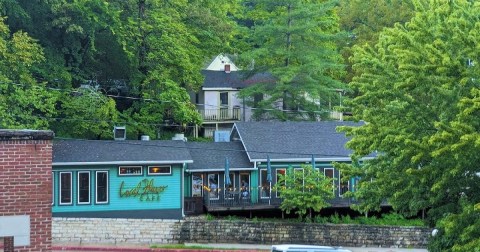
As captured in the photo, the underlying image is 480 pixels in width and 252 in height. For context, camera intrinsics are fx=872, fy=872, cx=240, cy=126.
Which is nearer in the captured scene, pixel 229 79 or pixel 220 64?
pixel 229 79

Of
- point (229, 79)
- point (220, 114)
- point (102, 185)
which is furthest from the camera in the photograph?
point (229, 79)

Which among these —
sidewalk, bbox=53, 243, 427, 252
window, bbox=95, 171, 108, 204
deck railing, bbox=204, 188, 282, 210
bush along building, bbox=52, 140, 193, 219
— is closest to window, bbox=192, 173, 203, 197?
deck railing, bbox=204, 188, 282, 210

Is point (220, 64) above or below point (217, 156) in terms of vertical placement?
above

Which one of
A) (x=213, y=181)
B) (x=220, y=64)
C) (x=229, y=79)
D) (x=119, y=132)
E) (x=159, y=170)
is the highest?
(x=220, y=64)

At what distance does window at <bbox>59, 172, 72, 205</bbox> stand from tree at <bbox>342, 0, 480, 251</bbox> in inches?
699

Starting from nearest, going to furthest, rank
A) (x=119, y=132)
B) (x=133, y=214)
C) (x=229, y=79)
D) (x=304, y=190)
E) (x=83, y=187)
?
1. (x=83, y=187)
2. (x=133, y=214)
3. (x=304, y=190)
4. (x=119, y=132)
5. (x=229, y=79)

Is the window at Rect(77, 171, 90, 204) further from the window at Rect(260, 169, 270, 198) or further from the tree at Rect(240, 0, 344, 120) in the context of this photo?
the tree at Rect(240, 0, 344, 120)

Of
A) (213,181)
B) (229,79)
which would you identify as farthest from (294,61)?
(213,181)

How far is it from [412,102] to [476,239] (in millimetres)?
5159

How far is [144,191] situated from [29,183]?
2849 cm

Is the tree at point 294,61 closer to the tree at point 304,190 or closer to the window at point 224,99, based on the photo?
the window at point 224,99

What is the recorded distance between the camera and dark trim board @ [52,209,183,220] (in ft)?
143

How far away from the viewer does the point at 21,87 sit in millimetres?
45344

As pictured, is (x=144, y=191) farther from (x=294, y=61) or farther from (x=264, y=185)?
(x=294, y=61)
